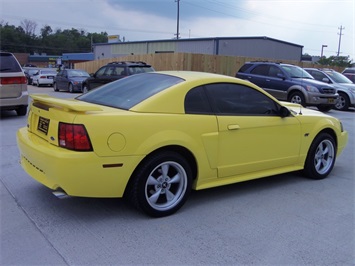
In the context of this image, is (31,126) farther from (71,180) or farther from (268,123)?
(268,123)

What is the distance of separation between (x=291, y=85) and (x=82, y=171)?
1161cm

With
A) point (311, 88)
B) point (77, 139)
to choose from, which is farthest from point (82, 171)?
point (311, 88)

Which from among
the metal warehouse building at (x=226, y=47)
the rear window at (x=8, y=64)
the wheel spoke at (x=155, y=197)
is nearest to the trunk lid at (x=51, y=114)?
the wheel spoke at (x=155, y=197)

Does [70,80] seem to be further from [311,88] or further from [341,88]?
[341,88]

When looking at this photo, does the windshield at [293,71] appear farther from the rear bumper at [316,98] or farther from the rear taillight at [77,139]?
the rear taillight at [77,139]

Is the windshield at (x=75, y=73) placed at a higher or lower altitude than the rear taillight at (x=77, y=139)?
higher

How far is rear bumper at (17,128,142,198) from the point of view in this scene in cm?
329

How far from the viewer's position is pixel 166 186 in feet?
12.5

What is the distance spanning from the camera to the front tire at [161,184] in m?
3.61

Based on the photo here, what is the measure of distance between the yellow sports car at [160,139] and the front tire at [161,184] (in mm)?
10

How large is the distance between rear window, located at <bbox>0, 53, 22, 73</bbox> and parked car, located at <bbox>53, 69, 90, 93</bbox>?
37.0 ft

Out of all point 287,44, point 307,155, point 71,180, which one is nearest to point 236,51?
point 287,44

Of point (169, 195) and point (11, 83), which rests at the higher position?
point (11, 83)

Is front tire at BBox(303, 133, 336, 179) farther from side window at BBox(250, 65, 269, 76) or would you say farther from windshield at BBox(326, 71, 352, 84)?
windshield at BBox(326, 71, 352, 84)
